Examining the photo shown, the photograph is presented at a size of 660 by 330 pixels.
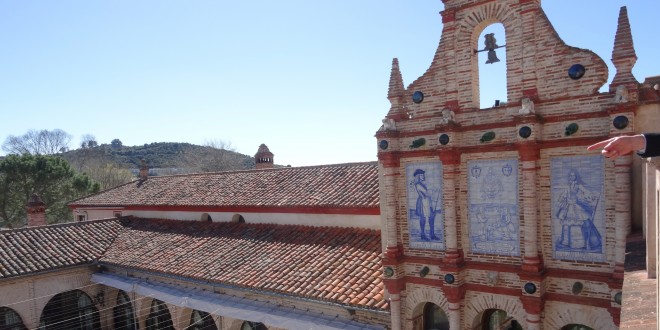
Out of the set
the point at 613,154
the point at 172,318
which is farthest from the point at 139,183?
the point at 613,154

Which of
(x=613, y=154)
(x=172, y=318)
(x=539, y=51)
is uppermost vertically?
(x=539, y=51)

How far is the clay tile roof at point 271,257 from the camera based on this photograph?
31.2 ft

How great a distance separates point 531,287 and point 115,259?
13.6 metres

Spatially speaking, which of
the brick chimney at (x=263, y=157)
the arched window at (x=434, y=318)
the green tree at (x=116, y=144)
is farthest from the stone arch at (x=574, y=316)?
the green tree at (x=116, y=144)

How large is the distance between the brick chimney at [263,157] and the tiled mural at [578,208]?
1673 centimetres

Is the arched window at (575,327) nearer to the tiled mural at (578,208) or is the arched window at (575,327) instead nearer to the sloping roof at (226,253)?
the tiled mural at (578,208)

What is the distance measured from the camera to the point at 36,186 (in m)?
28.2

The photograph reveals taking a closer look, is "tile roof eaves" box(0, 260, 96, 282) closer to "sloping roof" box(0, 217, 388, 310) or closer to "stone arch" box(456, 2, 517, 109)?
"sloping roof" box(0, 217, 388, 310)

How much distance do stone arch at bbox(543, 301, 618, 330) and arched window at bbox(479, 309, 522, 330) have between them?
0.78 meters

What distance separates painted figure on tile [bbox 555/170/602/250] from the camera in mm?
6648

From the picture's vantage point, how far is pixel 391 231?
8578 millimetres

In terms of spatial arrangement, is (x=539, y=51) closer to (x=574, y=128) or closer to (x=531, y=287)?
(x=574, y=128)

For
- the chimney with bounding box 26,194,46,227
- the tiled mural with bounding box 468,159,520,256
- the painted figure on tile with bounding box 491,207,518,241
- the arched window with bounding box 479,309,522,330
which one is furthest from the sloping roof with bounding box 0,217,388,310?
the chimney with bounding box 26,194,46,227

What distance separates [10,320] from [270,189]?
9.74 meters
